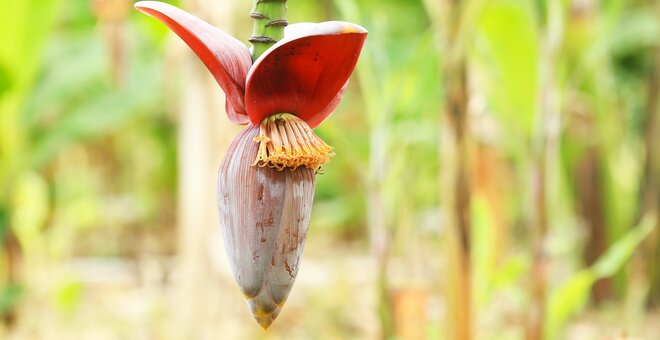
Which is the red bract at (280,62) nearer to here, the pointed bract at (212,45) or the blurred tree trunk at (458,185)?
the pointed bract at (212,45)

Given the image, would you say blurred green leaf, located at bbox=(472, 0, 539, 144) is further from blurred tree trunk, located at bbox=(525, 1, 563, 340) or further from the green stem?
the green stem

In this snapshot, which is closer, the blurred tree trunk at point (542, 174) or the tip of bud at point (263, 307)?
the tip of bud at point (263, 307)

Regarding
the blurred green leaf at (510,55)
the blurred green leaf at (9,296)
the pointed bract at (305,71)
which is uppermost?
the blurred green leaf at (510,55)

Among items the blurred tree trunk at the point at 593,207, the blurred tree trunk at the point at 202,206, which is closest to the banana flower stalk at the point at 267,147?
the blurred tree trunk at the point at 202,206

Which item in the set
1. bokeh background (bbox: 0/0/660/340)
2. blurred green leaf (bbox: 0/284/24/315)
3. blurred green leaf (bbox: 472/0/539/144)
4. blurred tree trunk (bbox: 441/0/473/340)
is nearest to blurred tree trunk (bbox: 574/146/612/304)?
bokeh background (bbox: 0/0/660/340)

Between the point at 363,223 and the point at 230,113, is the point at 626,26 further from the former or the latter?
the point at 230,113

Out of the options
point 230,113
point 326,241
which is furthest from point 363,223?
point 230,113

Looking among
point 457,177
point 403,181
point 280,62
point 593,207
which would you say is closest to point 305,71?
point 280,62
